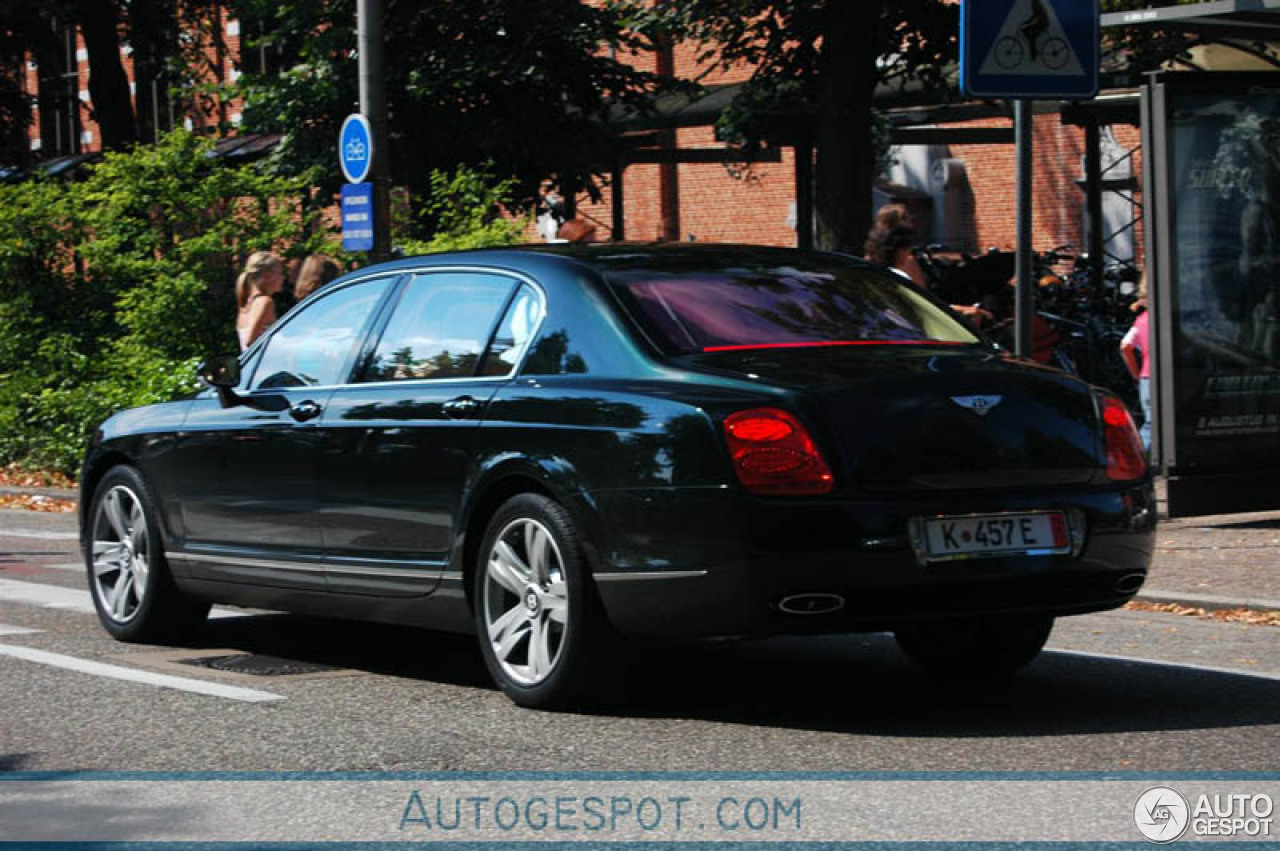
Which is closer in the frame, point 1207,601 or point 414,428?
point 414,428

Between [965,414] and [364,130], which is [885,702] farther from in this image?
[364,130]

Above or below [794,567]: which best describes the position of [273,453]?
above

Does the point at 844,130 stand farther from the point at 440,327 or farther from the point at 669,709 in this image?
the point at 669,709

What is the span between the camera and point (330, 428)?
801 centimetres

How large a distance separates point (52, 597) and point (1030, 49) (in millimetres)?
5347

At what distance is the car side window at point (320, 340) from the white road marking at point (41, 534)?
6.09 metres

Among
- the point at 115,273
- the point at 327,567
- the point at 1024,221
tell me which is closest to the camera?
the point at 327,567

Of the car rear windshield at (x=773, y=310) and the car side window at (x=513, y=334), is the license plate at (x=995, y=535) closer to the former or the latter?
the car rear windshield at (x=773, y=310)

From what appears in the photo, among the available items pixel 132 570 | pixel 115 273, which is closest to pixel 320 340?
pixel 132 570

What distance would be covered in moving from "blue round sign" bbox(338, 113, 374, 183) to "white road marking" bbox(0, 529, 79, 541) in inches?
156

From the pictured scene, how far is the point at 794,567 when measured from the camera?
6.46 metres

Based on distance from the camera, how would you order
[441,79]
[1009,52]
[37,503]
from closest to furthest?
[1009,52]
[37,503]
[441,79]

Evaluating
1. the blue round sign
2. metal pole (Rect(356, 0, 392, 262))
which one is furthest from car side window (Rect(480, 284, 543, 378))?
the blue round sign

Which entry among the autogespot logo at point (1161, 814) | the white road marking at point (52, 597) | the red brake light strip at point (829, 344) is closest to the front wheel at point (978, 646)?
the red brake light strip at point (829, 344)
